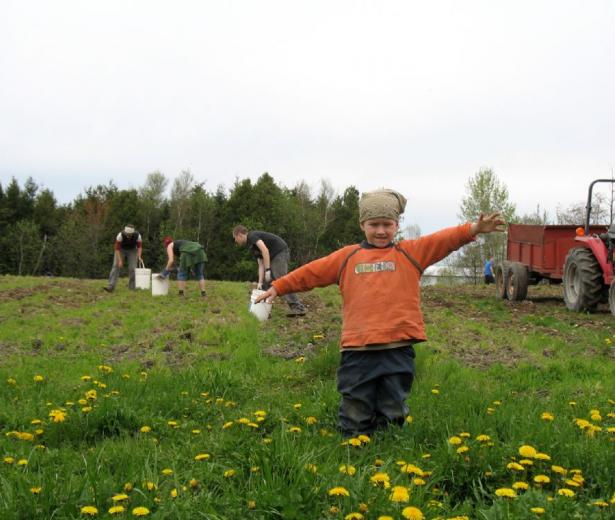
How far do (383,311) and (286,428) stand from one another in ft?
2.91

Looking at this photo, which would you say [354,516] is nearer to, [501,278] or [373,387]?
[373,387]

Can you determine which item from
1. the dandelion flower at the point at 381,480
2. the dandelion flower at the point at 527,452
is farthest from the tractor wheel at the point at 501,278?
the dandelion flower at the point at 381,480

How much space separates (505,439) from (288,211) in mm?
49312

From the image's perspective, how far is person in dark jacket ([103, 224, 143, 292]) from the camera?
48.8ft

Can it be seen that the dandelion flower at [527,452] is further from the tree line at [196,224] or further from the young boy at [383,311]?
the tree line at [196,224]

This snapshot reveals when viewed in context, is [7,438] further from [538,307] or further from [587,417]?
[538,307]

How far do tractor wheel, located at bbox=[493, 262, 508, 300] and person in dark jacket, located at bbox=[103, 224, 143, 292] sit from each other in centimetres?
813

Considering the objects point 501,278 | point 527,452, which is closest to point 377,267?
point 527,452

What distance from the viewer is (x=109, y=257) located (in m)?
50.7

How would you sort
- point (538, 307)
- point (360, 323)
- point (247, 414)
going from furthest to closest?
point (538, 307) → point (247, 414) → point (360, 323)

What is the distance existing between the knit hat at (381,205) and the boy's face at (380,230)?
0.04 m

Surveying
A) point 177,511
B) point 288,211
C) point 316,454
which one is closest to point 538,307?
point 316,454

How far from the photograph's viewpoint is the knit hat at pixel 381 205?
398cm

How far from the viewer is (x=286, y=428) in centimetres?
374
